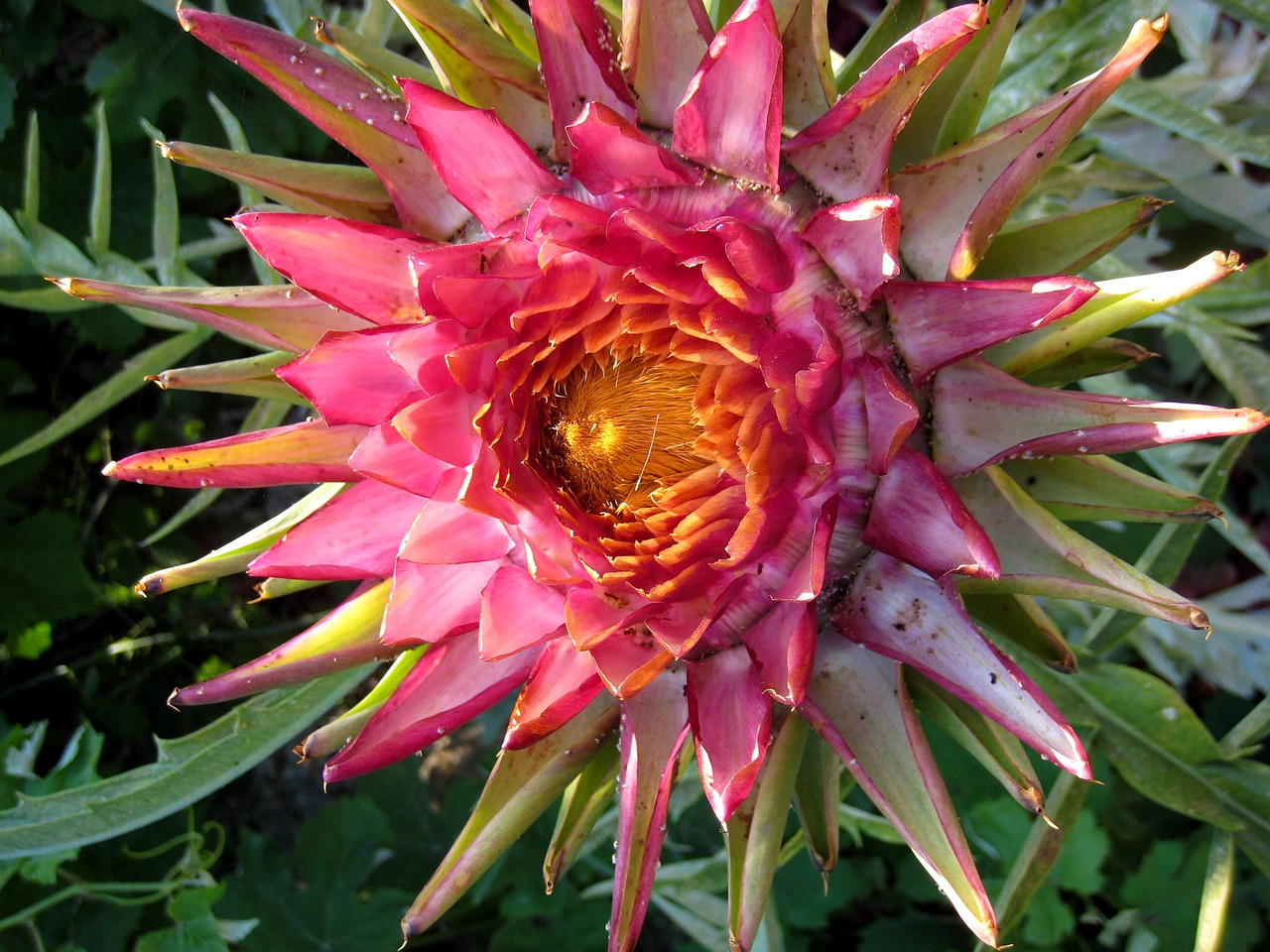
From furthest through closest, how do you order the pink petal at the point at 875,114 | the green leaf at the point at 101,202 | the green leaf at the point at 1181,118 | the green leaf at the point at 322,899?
the green leaf at the point at 322,899, the green leaf at the point at 101,202, the green leaf at the point at 1181,118, the pink petal at the point at 875,114

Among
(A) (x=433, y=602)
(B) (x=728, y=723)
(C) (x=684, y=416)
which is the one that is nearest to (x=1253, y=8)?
(C) (x=684, y=416)

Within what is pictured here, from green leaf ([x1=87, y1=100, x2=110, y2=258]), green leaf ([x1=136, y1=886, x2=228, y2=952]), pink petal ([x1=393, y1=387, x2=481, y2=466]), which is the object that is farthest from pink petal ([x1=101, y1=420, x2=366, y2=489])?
green leaf ([x1=136, y1=886, x2=228, y2=952])

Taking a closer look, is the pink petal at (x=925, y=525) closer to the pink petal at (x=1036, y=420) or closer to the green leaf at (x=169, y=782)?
the pink petal at (x=1036, y=420)

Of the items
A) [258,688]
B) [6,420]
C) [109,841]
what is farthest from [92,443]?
[258,688]

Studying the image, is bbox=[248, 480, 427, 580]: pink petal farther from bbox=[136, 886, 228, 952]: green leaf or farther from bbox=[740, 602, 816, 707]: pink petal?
bbox=[136, 886, 228, 952]: green leaf

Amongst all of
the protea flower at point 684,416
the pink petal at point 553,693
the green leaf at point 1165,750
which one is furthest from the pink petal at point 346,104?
the green leaf at point 1165,750

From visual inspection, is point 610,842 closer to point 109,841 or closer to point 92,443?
point 109,841

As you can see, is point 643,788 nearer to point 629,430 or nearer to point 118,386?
point 629,430
